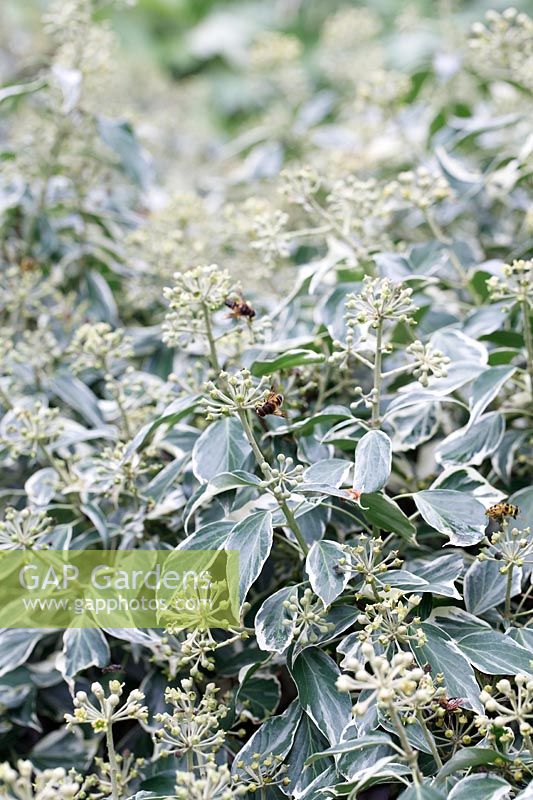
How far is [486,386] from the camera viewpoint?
95 centimetres

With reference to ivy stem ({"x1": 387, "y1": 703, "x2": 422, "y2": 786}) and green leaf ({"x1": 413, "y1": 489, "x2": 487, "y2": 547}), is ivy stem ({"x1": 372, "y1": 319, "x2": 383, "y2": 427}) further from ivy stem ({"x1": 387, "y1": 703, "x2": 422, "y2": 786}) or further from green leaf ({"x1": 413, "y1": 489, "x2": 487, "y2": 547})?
ivy stem ({"x1": 387, "y1": 703, "x2": 422, "y2": 786})

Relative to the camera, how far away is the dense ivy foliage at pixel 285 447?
77 centimetres

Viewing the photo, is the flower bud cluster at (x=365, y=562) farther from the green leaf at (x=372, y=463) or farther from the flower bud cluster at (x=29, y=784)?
the flower bud cluster at (x=29, y=784)

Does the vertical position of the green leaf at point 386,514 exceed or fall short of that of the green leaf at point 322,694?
it exceeds it

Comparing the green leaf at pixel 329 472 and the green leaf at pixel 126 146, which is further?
the green leaf at pixel 126 146

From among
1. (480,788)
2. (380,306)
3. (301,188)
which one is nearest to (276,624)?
(480,788)

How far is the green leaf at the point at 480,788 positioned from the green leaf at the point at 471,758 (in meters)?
0.02

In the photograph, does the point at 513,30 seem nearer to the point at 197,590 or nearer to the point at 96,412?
the point at 96,412

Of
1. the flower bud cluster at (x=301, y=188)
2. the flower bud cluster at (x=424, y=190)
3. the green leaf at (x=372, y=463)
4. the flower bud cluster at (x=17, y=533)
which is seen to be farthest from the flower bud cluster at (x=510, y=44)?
the flower bud cluster at (x=17, y=533)

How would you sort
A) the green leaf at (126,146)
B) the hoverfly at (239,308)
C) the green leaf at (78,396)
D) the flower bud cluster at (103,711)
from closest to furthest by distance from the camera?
the flower bud cluster at (103,711) → the hoverfly at (239,308) → the green leaf at (78,396) → the green leaf at (126,146)

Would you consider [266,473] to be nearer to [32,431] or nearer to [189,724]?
[189,724]

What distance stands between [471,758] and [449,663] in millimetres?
99

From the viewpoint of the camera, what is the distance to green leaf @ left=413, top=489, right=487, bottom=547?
31.3 inches

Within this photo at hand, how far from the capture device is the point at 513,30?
1323 mm
